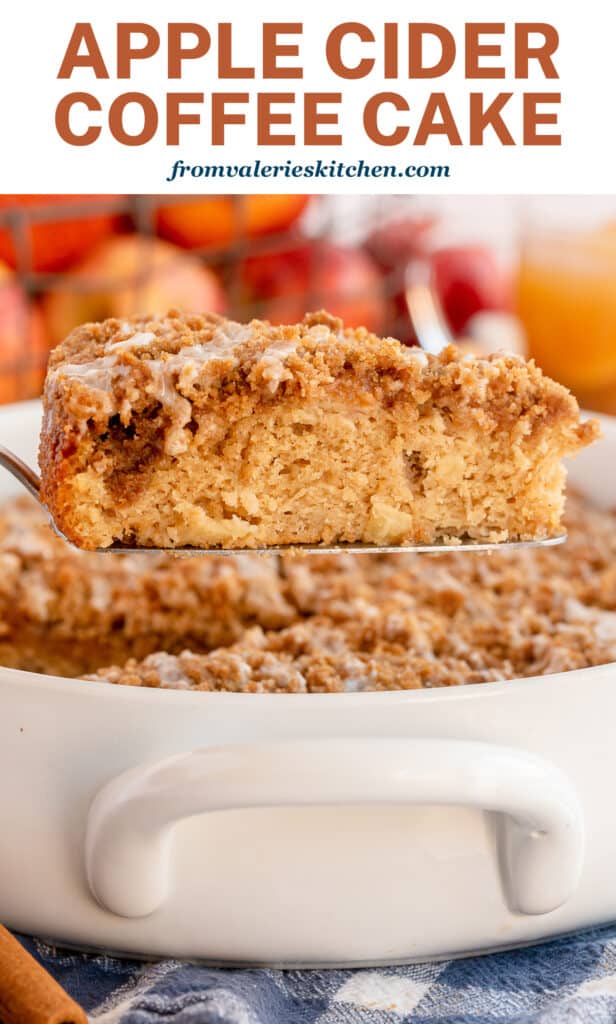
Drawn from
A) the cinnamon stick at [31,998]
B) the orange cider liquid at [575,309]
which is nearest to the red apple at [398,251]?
the orange cider liquid at [575,309]

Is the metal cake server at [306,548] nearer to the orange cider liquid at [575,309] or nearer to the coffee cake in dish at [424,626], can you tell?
the coffee cake in dish at [424,626]

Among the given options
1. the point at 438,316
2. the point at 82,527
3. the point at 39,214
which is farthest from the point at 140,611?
the point at 438,316

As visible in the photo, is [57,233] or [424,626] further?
[57,233]

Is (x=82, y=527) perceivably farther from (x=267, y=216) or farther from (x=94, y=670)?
(x=267, y=216)

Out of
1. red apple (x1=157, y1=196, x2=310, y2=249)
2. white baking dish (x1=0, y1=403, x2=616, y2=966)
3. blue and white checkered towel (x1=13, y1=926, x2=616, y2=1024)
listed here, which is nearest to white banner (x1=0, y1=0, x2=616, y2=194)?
red apple (x1=157, y1=196, x2=310, y2=249)

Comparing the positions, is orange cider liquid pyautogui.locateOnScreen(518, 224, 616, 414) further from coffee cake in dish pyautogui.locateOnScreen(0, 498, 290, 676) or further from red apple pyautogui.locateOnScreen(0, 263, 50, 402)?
coffee cake in dish pyautogui.locateOnScreen(0, 498, 290, 676)

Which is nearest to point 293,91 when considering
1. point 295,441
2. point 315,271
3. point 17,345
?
point 295,441

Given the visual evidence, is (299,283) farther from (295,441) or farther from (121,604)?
(295,441)
